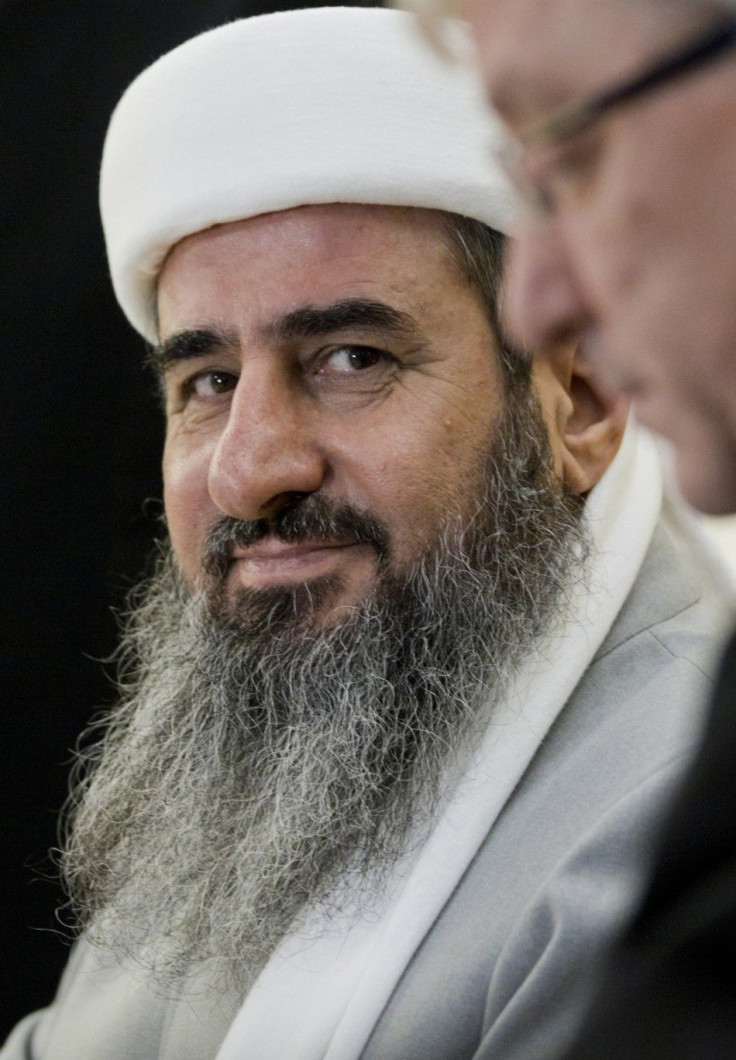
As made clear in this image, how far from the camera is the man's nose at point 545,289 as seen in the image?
764 millimetres

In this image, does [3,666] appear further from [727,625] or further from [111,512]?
[727,625]

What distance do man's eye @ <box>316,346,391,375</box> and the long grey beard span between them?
0.21 metres

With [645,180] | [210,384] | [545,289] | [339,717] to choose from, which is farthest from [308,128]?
[645,180]

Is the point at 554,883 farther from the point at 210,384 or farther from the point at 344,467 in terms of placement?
the point at 210,384

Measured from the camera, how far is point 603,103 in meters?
0.65

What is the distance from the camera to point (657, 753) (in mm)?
1562

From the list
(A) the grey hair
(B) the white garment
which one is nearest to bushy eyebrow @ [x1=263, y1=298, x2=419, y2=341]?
(A) the grey hair

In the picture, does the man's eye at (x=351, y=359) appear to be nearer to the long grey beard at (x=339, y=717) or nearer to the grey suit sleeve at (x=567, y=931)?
the long grey beard at (x=339, y=717)

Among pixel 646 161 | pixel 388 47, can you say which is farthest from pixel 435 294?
pixel 646 161

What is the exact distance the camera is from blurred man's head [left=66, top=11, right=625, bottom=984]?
180 cm

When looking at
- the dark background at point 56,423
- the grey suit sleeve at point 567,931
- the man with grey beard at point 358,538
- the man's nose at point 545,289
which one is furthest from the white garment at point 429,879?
the dark background at point 56,423

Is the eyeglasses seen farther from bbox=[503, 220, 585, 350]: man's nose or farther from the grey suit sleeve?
the grey suit sleeve

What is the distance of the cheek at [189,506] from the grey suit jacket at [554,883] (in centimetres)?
63

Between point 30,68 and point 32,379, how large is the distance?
685 mm
